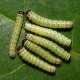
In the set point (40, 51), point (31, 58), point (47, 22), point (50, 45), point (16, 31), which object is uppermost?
point (47, 22)

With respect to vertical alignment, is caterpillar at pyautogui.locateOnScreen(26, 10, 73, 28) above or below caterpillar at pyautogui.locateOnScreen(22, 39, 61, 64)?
above

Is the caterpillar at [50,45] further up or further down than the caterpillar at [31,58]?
further up

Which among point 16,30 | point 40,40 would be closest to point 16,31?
point 16,30

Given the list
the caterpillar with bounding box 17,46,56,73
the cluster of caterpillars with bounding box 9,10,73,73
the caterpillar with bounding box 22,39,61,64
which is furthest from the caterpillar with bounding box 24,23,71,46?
the caterpillar with bounding box 17,46,56,73

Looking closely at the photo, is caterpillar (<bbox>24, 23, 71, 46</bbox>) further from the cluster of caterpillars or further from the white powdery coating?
the white powdery coating

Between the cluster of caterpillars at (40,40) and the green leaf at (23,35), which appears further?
the green leaf at (23,35)

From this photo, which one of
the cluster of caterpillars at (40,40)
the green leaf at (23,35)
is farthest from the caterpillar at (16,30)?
the green leaf at (23,35)

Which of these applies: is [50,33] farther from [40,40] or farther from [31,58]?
[31,58]

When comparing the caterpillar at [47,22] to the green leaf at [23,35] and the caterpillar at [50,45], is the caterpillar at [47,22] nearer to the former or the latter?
the green leaf at [23,35]

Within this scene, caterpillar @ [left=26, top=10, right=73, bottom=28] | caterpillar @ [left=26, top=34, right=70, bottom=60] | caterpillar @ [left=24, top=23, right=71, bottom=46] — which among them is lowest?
caterpillar @ [left=26, top=34, right=70, bottom=60]
